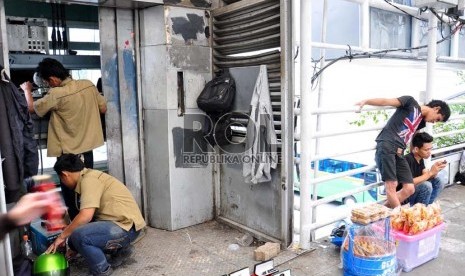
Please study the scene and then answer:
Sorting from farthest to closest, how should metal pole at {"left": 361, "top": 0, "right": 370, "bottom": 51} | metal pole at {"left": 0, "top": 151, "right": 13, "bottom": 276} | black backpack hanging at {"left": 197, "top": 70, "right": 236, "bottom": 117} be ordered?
metal pole at {"left": 361, "top": 0, "right": 370, "bottom": 51}
black backpack hanging at {"left": 197, "top": 70, "right": 236, "bottom": 117}
metal pole at {"left": 0, "top": 151, "right": 13, "bottom": 276}

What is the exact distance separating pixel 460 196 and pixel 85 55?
5.23m

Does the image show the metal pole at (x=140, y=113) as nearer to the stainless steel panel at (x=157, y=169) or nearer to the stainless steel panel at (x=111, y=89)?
the stainless steel panel at (x=157, y=169)

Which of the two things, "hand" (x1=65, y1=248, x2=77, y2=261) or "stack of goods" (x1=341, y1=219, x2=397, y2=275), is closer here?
"stack of goods" (x1=341, y1=219, x2=397, y2=275)

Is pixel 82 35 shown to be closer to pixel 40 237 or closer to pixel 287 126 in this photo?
pixel 40 237

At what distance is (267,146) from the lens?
Answer: 3713 mm

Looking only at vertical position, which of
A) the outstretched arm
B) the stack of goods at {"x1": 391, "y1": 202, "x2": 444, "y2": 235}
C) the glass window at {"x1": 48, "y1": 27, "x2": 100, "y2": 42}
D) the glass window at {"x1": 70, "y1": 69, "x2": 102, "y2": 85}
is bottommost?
the stack of goods at {"x1": 391, "y1": 202, "x2": 444, "y2": 235}

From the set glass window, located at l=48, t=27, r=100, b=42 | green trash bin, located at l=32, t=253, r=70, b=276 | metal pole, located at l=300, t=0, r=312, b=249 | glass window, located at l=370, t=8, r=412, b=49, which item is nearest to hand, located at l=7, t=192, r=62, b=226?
green trash bin, located at l=32, t=253, r=70, b=276

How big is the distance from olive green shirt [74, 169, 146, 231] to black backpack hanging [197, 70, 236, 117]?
1269mm

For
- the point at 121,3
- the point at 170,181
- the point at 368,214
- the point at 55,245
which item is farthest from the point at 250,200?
the point at 121,3

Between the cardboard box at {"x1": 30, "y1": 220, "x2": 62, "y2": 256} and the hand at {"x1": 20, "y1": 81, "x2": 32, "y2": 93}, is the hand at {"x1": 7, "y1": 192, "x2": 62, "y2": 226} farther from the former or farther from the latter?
the hand at {"x1": 20, "y1": 81, "x2": 32, "y2": 93}

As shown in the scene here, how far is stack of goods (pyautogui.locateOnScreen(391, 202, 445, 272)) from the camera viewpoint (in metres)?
3.24

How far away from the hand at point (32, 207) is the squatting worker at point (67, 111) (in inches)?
105

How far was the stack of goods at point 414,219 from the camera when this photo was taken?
3.26 m

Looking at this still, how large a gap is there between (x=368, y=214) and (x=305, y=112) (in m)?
1.04
